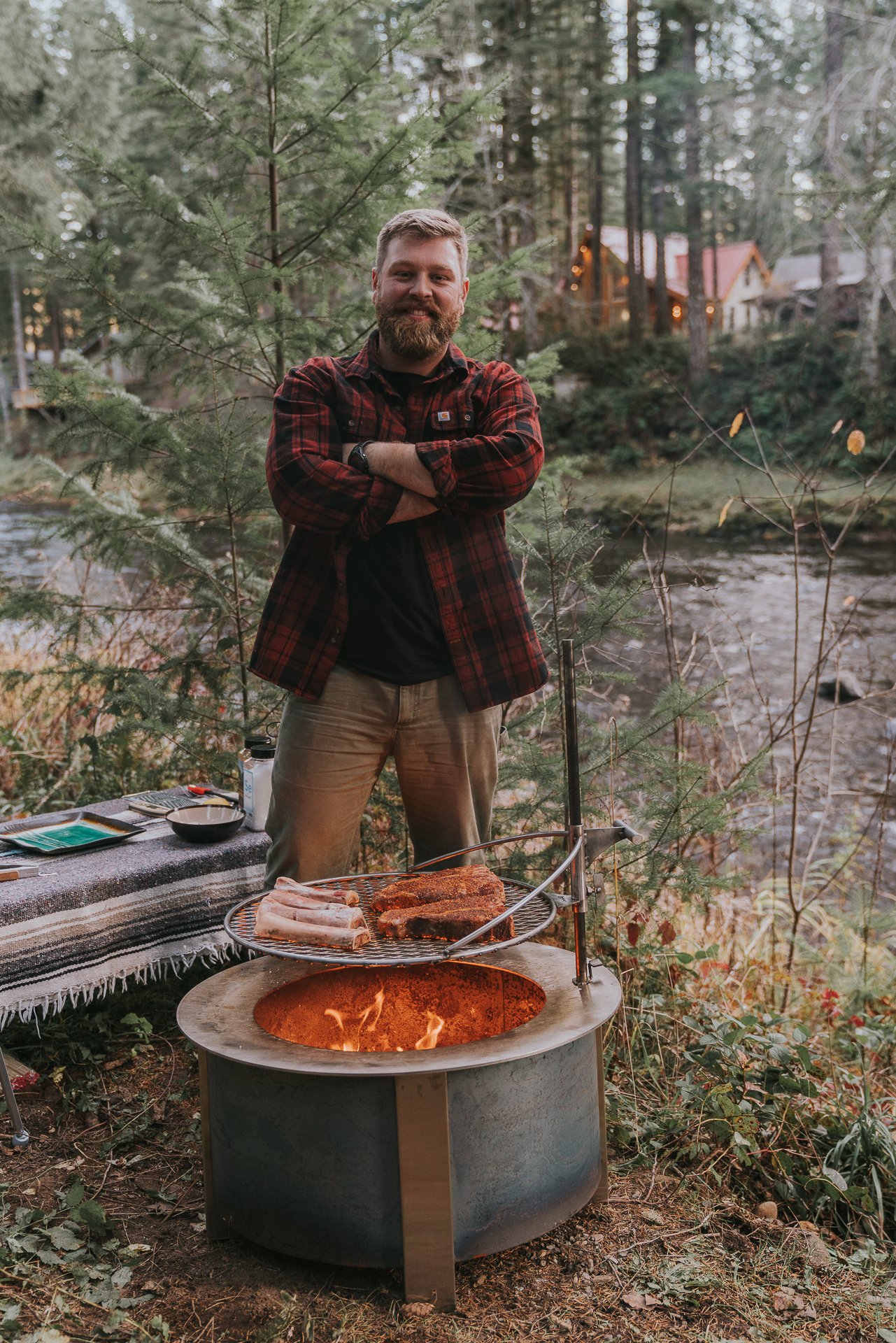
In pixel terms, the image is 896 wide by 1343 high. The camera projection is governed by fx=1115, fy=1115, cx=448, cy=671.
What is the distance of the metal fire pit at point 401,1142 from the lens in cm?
230

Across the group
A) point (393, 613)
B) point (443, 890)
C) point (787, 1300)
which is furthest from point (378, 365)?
point (787, 1300)

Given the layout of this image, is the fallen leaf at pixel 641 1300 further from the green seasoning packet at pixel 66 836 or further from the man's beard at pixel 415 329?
the man's beard at pixel 415 329

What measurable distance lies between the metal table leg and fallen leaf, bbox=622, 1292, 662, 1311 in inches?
62.4

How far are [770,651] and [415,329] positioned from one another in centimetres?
900

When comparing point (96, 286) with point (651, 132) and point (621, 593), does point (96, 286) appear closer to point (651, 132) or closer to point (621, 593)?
point (621, 593)

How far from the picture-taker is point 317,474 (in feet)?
9.21

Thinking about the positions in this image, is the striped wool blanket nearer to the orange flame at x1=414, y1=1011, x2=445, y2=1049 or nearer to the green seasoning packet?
the green seasoning packet

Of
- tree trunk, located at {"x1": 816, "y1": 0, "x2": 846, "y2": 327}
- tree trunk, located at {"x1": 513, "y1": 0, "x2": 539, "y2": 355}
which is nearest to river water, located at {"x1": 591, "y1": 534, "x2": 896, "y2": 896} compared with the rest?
tree trunk, located at {"x1": 816, "y1": 0, "x2": 846, "y2": 327}

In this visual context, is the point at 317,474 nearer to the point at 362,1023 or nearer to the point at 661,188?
the point at 362,1023

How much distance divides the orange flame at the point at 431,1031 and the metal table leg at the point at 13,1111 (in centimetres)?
105

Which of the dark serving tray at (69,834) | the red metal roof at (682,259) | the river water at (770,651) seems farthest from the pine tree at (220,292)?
the red metal roof at (682,259)

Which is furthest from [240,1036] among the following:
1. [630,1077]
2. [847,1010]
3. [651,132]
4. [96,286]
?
[651,132]

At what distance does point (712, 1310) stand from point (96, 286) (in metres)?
4.05

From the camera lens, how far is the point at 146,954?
3447 millimetres
